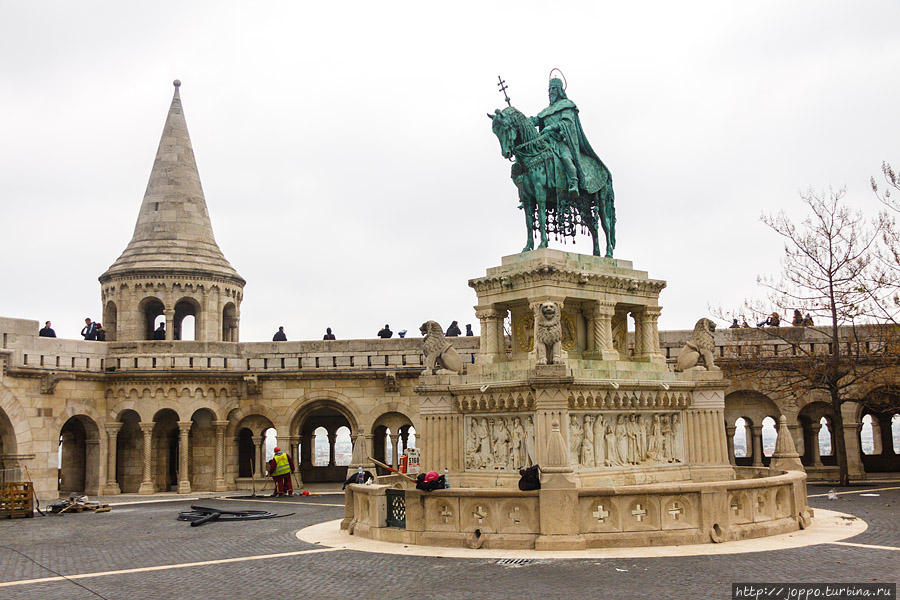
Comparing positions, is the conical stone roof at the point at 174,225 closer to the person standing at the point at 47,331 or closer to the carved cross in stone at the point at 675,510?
the person standing at the point at 47,331

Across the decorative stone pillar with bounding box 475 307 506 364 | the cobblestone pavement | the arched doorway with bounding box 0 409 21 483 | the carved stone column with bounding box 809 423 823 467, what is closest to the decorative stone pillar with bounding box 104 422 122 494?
the arched doorway with bounding box 0 409 21 483

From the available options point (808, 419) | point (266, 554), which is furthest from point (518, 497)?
point (808, 419)

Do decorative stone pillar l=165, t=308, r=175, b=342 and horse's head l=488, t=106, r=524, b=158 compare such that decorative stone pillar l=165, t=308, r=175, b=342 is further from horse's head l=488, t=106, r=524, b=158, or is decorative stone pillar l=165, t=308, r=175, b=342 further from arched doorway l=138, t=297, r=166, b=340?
horse's head l=488, t=106, r=524, b=158

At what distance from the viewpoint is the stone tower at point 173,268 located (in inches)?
1195

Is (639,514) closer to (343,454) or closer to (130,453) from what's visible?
(130,453)

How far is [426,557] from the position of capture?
11.4m

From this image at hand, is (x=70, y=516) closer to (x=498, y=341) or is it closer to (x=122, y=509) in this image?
(x=122, y=509)

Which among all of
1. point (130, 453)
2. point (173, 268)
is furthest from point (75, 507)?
point (173, 268)

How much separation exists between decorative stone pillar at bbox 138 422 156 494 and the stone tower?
3.94 metres

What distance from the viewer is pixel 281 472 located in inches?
935

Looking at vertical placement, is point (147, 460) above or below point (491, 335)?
below

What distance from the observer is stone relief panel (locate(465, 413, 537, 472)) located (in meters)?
15.1

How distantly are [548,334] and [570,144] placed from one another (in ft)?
15.8

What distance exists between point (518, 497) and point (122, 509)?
44.0ft
